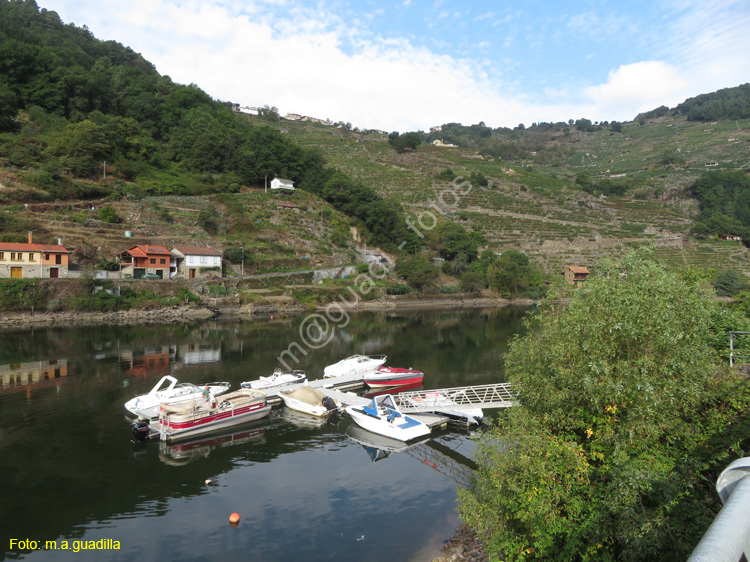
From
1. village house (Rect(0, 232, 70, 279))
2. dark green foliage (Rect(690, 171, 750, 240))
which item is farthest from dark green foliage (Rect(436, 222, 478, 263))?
village house (Rect(0, 232, 70, 279))

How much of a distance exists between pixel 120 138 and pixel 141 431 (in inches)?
2884

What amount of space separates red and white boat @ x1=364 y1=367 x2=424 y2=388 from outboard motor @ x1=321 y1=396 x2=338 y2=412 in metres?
5.24

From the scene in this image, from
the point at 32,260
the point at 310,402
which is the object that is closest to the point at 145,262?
the point at 32,260

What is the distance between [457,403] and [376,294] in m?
45.8

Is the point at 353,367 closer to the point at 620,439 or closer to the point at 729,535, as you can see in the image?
the point at 620,439

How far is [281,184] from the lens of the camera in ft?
277

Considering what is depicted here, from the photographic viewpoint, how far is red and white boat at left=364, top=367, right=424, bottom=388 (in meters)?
29.6

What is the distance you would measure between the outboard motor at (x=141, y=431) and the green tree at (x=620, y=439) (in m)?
14.6

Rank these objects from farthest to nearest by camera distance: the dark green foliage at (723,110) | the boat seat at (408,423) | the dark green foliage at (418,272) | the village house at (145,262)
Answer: the dark green foliage at (723,110) < the dark green foliage at (418,272) < the village house at (145,262) < the boat seat at (408,423)

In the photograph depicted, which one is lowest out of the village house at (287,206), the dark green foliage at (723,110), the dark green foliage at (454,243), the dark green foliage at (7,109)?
the dark green foliage at (454,243)

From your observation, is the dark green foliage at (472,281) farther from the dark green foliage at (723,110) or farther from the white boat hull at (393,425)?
the dark green foliage at (723,110)

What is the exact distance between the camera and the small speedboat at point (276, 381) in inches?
1046

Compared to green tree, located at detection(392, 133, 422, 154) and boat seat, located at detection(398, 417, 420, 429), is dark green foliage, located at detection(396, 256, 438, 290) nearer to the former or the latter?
boat seat, located at detection(398, 417, 420, 429)

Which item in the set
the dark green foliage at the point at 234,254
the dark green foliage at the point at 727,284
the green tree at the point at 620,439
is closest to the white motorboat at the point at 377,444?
the green tree at the point at 620,439
